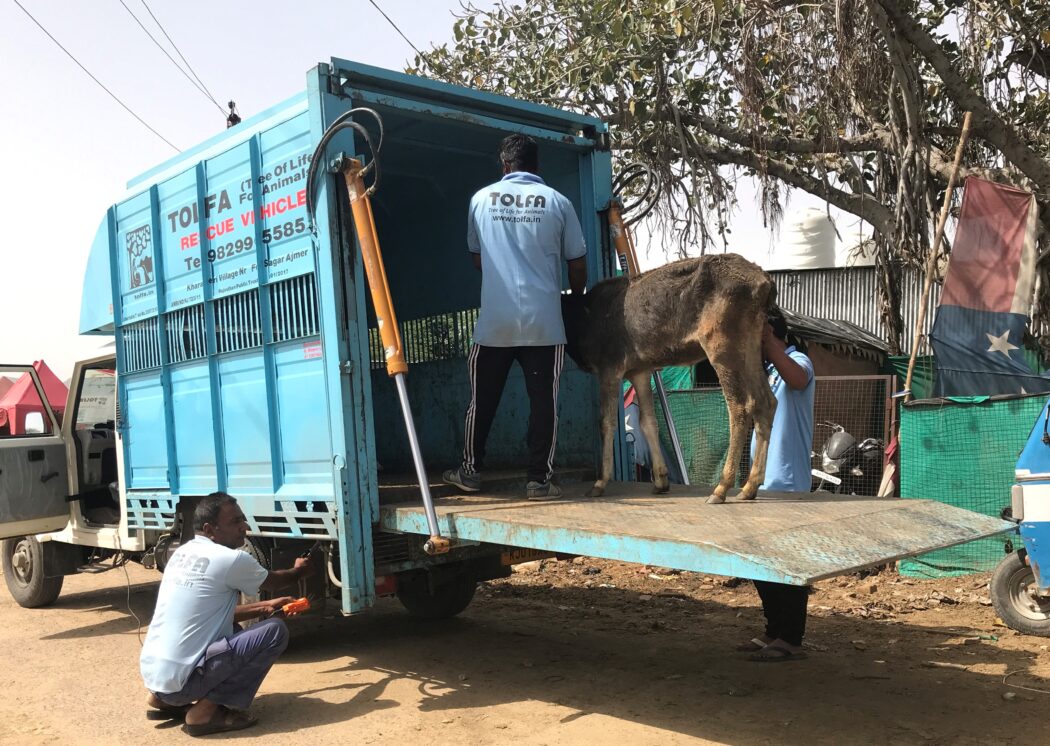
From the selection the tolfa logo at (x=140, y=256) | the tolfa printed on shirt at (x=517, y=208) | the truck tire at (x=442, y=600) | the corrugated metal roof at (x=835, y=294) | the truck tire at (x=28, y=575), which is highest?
the corrugated metal roof at (x=835, y=294)

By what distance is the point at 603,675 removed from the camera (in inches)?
197

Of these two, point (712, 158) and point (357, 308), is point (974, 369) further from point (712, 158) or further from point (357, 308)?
point (357, 308)

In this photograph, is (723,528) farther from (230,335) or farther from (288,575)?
(230,335)

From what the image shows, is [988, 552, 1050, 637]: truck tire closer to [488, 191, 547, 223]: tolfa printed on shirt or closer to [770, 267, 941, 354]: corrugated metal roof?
[488, 191, 547, 223]: tolfa printed on shirt

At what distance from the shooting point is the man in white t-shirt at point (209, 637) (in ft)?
14.0

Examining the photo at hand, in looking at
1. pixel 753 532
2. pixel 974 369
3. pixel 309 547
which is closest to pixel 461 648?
pixel 309 547

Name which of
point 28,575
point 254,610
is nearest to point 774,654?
point 254,610

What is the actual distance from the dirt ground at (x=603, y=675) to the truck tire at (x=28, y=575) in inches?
9.6

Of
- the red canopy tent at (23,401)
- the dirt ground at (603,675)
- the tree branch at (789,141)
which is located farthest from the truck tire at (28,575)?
the tree branch at (789,141)

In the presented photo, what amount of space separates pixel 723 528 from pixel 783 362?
157cm

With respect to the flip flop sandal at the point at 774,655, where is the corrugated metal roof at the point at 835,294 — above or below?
above

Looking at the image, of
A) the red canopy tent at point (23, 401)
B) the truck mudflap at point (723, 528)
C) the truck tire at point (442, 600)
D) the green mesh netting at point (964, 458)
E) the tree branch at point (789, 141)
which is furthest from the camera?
the red canopy tent at point (23, 401)

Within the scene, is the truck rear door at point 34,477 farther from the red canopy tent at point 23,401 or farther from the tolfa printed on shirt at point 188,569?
the tolfa printed on shirt at point 188,569

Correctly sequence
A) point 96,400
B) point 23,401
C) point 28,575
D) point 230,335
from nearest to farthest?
point 230,335
point 96,400
point 28,575
point 23,401
